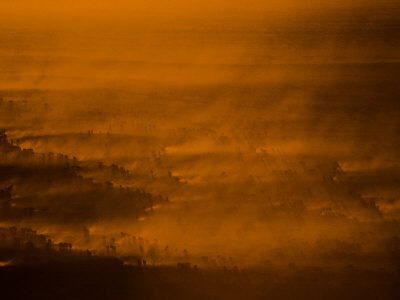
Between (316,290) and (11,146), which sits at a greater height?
(11,146)

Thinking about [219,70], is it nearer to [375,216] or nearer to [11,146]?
[11,146]

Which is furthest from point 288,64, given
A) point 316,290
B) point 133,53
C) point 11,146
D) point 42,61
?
point 316,290

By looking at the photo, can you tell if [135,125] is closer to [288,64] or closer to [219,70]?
[219,70]

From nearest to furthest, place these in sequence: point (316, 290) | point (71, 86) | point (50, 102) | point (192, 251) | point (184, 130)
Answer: point (316, 290)
point (192, 251)
point (184, 130)
point (50, 102)
point (71, 86)

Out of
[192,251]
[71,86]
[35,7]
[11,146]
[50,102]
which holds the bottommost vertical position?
[192,251]

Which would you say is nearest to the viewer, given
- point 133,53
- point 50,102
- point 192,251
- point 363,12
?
point 192,251

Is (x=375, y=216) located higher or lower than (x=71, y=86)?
lower

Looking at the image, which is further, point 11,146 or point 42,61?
point 42,61

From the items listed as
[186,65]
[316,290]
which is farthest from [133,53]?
[316,290]

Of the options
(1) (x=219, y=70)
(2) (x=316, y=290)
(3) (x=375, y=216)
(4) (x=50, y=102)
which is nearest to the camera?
(2) (x=316, y=290)
